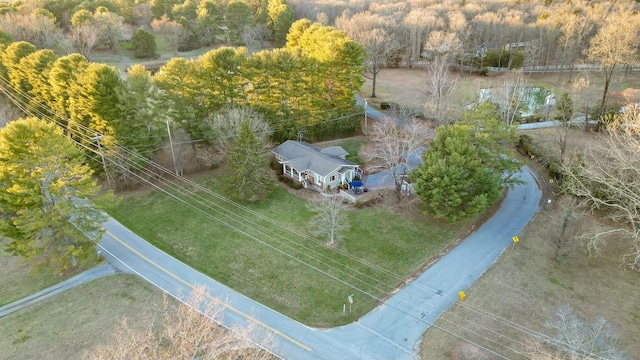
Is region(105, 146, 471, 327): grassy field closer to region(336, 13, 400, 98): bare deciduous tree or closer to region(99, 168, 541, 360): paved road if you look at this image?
region(99, 168, 541, 360): paved road

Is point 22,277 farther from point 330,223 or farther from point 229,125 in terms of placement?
point 330,223

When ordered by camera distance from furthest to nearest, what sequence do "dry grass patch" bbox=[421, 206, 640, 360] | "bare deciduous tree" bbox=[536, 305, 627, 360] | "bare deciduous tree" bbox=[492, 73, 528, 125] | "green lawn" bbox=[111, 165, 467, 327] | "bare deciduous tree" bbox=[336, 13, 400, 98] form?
"bare deciduous tree" bbox=[336, 13, 400, 98], "bare deciduous tree" bbox=[492, 73, 528, 125], "green lawn" bbox=[111, 165, 467, 327], "dry grass patch" bbox=[421, 206, 640, 360], "bare deciduous tree" bbox=[536, 305, 627, 360]

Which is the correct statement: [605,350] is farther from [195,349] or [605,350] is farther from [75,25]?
[75,25]

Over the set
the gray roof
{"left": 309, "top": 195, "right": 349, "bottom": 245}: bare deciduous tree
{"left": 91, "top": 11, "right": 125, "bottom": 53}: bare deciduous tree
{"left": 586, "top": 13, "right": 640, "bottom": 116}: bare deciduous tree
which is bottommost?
{"left": 309, "top": 195, "right": 349, "bottom": 245}: bare deciduous tree

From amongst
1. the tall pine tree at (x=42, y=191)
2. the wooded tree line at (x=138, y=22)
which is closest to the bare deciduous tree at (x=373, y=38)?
the wooded tree line at (x=138, y=22)

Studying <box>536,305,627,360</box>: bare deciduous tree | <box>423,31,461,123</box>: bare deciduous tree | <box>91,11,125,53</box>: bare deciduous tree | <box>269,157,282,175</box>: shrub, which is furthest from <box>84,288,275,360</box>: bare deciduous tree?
<box>91,11,125,53</box>: bare deciduous tree

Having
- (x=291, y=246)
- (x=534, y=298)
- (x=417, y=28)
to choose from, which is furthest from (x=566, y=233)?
(x=417, y=28)
